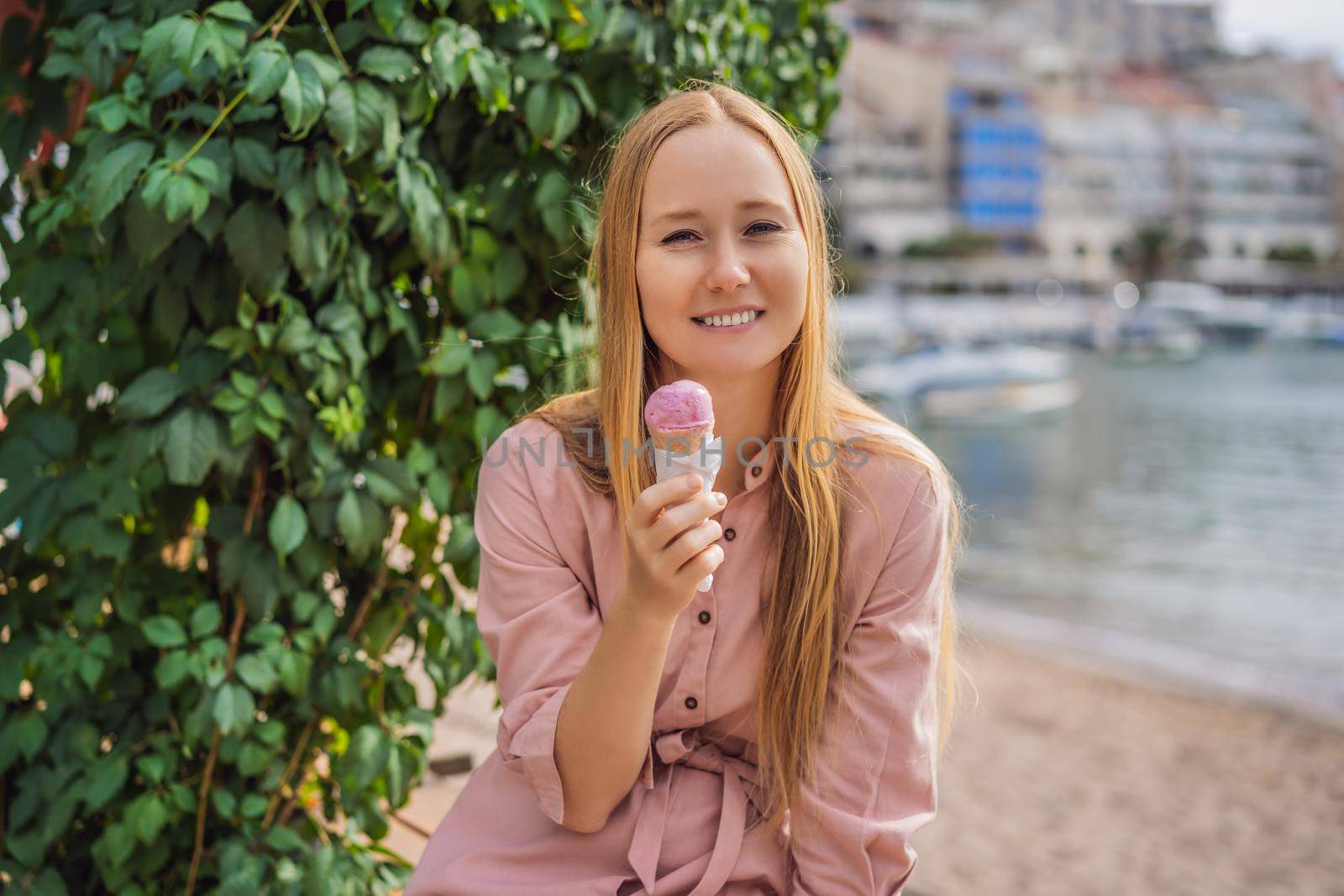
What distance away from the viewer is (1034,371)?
1345 inches

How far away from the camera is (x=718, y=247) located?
4.56ft

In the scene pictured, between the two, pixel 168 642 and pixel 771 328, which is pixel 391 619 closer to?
pixel 168 642

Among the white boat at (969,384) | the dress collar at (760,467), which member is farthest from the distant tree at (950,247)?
the dress collar at (760,467)

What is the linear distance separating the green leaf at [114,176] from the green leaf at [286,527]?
0.49 m

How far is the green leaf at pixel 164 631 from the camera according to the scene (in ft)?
6.08

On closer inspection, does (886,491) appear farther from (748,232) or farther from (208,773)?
(208,773)

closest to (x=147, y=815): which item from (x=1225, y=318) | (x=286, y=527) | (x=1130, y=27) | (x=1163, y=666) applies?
(x=286, y=527)

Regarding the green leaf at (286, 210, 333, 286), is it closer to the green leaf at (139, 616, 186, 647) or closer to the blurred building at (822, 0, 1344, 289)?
the green leaf at (139, 616, 186, 647)

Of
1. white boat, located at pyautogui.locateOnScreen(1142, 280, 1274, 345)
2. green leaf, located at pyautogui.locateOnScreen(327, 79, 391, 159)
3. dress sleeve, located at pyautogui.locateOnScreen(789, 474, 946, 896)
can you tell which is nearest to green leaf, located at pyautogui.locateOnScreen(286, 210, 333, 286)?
green leaf, located at pyautogui.locateOnScreen(327, 79, 391, 159)

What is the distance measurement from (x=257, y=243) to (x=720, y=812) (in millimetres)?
1028

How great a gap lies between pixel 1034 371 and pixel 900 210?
53.8m

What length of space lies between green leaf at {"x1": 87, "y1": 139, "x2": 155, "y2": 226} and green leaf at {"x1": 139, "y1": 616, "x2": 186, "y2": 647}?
615 millimetres

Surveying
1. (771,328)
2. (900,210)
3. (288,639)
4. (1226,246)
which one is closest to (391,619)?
(288,639)

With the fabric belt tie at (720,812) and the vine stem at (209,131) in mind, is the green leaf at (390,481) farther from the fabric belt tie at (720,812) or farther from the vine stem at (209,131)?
the fabric belt tie at (720,812)
